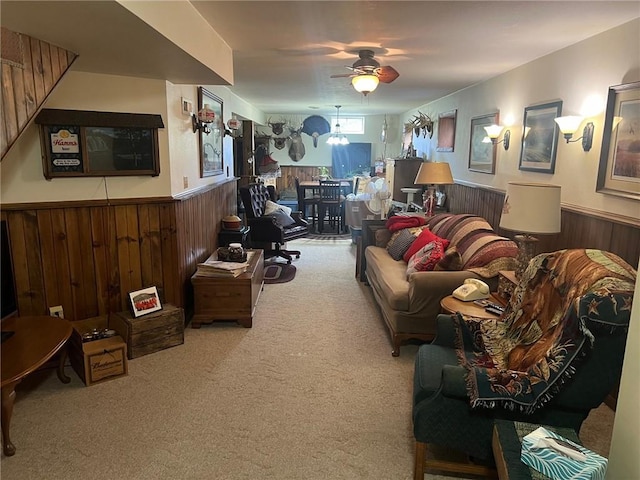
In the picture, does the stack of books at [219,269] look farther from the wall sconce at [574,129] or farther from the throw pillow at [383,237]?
the wall sconce at [574,129]

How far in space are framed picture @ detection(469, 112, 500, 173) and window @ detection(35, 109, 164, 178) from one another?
3.31 metres

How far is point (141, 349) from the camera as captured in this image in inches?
122

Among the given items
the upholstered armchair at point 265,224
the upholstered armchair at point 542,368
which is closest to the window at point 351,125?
the upholstered armchair at point 265,224

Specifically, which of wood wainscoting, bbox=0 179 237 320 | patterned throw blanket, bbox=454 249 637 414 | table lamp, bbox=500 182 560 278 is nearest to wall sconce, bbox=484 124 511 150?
table lamp, bbox=500 182 560 278

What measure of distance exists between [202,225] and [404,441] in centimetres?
279

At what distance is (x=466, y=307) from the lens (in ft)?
8.82

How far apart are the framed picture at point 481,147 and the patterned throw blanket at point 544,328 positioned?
102 inches

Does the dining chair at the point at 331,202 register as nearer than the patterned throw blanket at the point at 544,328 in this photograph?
No

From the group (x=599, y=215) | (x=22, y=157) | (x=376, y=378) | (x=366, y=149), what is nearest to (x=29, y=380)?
(x=22, y=157)

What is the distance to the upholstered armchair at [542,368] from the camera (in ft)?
5.46

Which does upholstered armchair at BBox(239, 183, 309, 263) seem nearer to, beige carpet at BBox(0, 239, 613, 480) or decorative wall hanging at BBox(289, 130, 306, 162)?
beige carpet at BBox(0, 239, 613, 480)

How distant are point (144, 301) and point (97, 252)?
1.62ft

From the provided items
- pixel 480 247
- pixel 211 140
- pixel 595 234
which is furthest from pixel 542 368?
pixel 211 140

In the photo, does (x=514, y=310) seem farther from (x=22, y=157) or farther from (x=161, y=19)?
(x=22, y=157)
